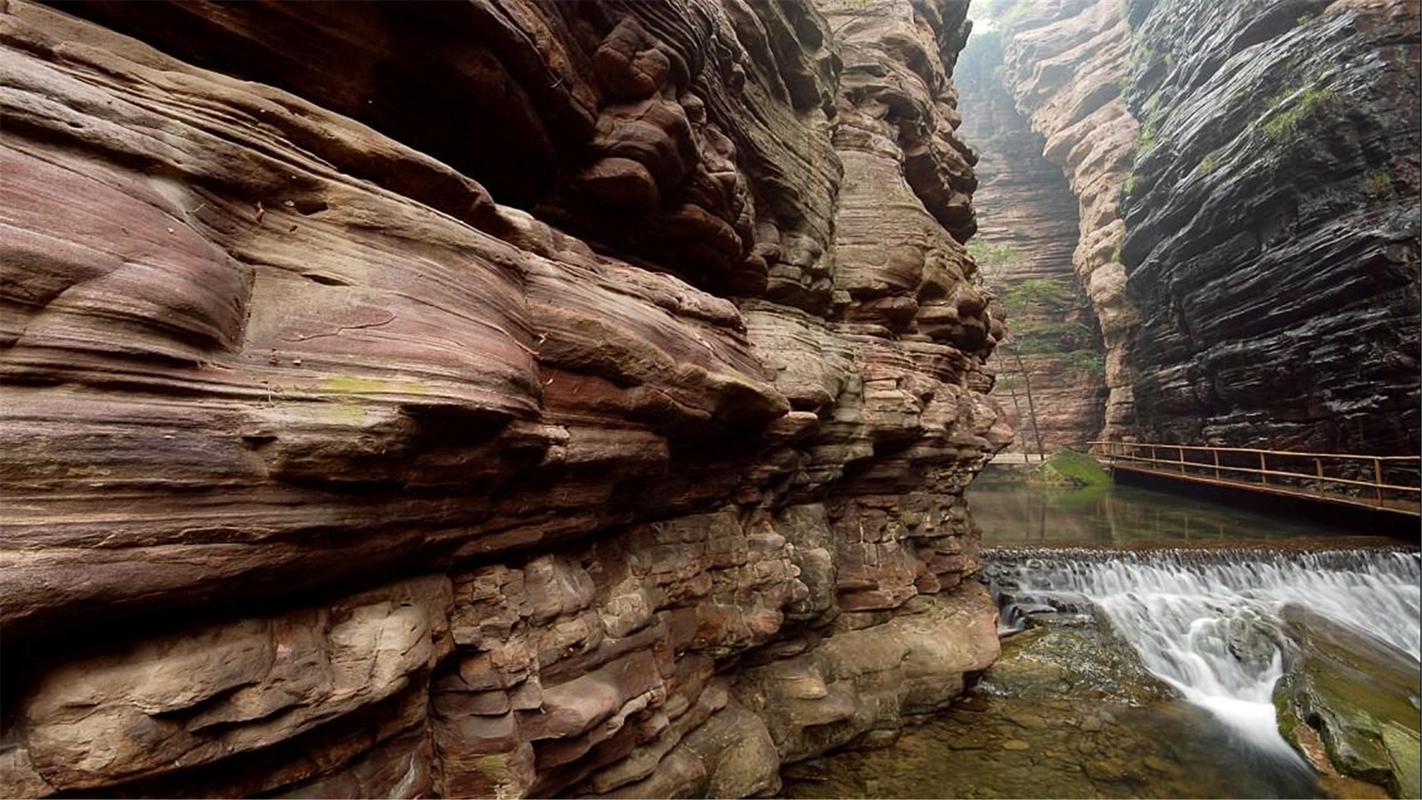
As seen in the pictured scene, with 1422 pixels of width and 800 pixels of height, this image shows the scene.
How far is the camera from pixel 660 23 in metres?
6.04

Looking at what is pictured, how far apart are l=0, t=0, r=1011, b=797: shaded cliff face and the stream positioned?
0.78 m

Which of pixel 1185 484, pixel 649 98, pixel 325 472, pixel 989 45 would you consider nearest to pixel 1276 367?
pixel 1185 484

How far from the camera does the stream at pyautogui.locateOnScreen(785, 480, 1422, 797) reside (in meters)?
6.87

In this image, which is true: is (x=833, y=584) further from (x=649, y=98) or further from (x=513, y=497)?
(x=649, y=98)

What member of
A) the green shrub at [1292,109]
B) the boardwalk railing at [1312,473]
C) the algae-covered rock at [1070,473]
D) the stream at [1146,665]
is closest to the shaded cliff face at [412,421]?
the stream at [1146,665]

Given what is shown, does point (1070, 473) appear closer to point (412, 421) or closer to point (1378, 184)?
point (1378, 184)

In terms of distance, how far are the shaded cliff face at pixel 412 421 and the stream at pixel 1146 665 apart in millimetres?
780

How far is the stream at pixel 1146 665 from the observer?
6871 mm

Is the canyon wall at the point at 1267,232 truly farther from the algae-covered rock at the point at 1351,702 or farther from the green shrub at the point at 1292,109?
the algae-covered rock at the point at 1351,702

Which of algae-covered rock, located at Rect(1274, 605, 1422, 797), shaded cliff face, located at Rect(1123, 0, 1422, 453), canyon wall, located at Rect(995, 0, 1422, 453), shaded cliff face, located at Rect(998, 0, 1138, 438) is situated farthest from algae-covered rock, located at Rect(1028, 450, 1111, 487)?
algae-covered rock, located at Rect(1274, 605, 1422, 797)

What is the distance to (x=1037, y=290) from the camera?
121 feet

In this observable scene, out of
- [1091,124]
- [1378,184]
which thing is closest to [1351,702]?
[1378,184]

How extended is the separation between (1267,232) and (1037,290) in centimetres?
1687

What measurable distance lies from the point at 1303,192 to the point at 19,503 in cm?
2887
